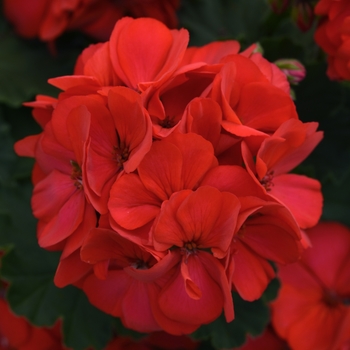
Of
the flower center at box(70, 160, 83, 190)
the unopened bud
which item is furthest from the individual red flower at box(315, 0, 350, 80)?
the flower center at box(70, 160, 83, 190)

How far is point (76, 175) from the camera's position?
66 cm

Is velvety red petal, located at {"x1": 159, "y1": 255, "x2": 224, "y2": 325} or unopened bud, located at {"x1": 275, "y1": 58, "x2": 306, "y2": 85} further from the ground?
unopened bud, located at {"x1": 275, "y1": 58, "x2": 306, "y2": 85}

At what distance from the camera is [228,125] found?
57 cm

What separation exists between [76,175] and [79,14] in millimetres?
473

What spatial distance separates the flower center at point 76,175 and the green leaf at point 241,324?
0.39 metres

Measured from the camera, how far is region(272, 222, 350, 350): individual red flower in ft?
3.19

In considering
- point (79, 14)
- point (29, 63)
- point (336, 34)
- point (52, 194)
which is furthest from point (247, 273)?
point (29, 63)

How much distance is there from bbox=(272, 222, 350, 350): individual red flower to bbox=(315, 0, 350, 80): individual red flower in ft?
1.08

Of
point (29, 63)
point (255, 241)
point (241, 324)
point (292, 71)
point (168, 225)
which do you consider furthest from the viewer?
point (29, 63)

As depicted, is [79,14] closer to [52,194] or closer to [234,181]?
[52,194]

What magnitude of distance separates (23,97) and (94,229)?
2.04ft

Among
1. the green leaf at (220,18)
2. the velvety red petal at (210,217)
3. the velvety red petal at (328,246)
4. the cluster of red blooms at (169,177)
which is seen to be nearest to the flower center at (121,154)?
the cluster of red blooms at (169,177)

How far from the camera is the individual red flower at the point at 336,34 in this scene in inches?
30.5

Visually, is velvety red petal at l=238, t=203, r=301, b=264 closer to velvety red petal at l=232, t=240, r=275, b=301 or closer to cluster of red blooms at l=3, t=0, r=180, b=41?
velvety red petal at l=232, t=240, r=275, b=301
